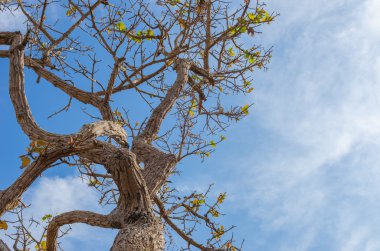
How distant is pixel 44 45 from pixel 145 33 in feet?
4.33

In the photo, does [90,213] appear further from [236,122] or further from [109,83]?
[236,122]

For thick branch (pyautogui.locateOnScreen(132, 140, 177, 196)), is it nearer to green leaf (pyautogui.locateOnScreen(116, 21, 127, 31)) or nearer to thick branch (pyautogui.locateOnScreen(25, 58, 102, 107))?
thick branch (pyautogui.locateOnScreen(25, 58, 102, 107))

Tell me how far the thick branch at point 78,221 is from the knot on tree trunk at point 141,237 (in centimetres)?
19

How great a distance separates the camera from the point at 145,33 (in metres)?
5.38

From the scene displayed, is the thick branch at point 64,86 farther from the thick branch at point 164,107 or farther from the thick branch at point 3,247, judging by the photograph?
the thick branch at point 3,247

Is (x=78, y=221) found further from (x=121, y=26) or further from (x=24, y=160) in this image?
(x=121, y=26)

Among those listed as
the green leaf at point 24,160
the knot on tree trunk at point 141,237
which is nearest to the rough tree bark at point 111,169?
the knot on tree trunk at point 141,237

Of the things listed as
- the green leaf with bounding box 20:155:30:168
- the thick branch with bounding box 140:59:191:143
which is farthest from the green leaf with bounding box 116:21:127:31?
the green leaf with bounding box 20:155:30:168

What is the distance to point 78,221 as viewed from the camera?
2988 millimetres

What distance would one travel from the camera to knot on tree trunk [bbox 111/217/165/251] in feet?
7.89

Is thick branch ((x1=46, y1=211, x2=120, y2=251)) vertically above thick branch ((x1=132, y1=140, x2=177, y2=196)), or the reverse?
thick branch ((x1=132, y1=140, x2=177, y2=196))

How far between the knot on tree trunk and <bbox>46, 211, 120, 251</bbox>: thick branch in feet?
0.62

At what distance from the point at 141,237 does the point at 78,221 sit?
2.42ft

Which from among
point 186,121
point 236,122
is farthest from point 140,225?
point 236,122
